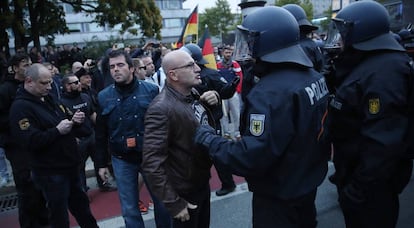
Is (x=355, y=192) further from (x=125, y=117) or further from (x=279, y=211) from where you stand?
(x=125, y=117)

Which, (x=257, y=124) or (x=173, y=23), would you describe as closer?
(x=257, y=124)

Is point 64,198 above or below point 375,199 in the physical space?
below

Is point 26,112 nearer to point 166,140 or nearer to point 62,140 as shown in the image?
point 62,140

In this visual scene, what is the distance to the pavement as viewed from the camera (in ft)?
12.0

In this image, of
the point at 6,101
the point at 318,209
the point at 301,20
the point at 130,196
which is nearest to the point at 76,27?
the point at 6,101

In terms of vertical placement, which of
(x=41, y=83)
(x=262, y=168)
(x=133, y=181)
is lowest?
(x=133, y=181)

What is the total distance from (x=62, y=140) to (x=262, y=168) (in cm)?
210

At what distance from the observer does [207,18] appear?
52812 millimetres

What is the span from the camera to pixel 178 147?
2424 mm

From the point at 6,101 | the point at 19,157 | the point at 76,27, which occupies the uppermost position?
the point at 76,27

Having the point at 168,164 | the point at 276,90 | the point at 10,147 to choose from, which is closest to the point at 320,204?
the point at 168,164

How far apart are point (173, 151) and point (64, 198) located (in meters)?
1.45

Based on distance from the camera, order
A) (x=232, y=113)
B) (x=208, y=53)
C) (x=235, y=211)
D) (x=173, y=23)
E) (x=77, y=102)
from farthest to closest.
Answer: (x=173, y=23)
(x=232, y=113)
(x=208, y=53)
(x=77, y=102)
(x=235, y=211)

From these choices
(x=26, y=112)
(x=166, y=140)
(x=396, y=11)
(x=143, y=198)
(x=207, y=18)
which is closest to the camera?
(x=166, y=140)
